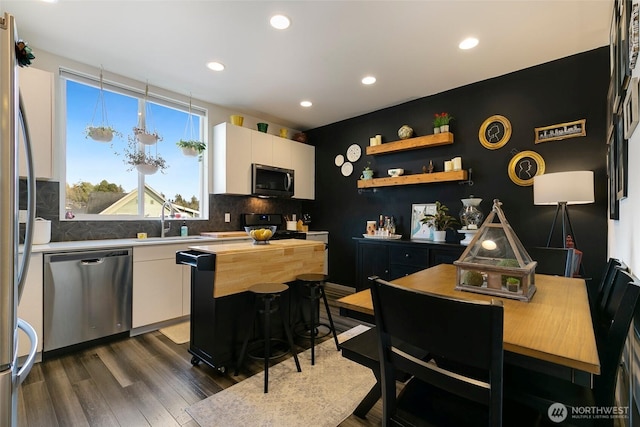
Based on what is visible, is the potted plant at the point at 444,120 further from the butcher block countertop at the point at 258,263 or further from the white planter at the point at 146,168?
the white planter at the point at 146,168

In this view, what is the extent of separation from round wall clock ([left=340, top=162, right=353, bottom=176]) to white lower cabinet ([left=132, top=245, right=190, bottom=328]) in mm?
2753

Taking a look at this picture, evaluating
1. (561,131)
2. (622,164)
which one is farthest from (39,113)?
(561,131)

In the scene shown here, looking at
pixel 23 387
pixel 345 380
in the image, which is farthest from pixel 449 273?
pixel 23 387

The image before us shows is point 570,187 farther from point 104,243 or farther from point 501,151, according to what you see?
point 104,243

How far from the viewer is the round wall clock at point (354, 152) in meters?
4.68

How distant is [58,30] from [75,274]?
2138 mm

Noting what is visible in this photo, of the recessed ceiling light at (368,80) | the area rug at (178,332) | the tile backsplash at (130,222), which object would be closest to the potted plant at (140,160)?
the tile backsplash at (130,222)

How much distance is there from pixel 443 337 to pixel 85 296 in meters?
3.10

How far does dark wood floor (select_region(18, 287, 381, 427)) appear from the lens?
5.70ft

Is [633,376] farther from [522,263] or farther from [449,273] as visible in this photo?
[449,273]

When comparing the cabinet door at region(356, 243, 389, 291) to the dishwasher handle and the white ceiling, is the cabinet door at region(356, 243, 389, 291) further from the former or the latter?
the dishwasher handle

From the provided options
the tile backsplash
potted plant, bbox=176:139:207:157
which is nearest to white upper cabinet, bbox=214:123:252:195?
the tile backsplash

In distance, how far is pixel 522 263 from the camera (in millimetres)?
1250

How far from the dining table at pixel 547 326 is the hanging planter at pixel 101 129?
10.2 ft
